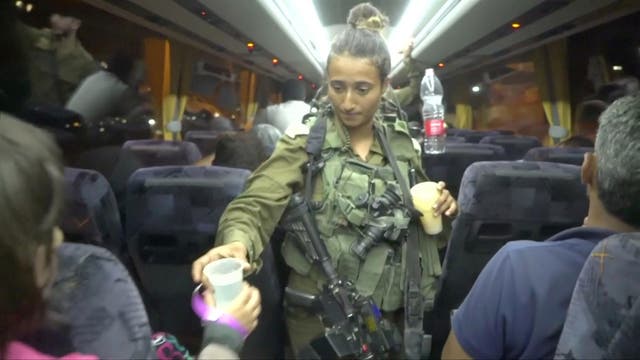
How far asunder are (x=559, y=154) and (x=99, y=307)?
8.50 ft

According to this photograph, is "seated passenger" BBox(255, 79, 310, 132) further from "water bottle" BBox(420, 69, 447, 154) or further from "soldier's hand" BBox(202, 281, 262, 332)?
"soldier's hand" BBox(202, 281, 262, 332)

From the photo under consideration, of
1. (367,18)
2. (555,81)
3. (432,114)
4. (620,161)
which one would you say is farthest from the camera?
(555,81)

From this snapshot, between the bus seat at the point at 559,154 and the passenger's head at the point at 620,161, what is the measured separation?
1.65 m

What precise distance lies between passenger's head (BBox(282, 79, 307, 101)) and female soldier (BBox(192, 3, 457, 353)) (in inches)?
19.8

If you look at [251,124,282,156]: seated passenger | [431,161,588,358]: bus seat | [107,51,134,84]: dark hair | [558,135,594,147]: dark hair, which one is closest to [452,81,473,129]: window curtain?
[558,135,594,147]: dark hair

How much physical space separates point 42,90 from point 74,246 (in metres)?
1.37

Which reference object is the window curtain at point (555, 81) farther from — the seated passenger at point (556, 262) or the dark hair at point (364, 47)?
the seated passenger at point (556, 262)

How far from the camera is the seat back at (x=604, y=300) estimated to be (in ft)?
3.29

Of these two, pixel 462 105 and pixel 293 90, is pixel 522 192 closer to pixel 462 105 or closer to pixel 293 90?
pixel 462 105

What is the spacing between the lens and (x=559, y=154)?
9.61ft

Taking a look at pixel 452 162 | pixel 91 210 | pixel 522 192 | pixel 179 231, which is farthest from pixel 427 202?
pixel 91 210

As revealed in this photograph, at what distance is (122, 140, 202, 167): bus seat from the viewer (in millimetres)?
2635

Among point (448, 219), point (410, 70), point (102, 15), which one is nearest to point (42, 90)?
point (102, 15)

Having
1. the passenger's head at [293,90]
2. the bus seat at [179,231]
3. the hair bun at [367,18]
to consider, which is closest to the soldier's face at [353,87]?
the hair bun at [367,18]
